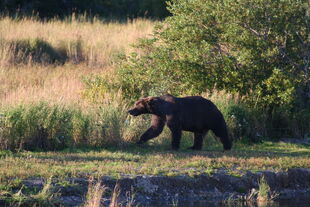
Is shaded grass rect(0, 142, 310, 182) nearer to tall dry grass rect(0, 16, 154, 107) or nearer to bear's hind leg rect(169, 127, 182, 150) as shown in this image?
bear's hind leg rect(169, 127, 182, 150)

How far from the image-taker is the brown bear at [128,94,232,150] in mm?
15188

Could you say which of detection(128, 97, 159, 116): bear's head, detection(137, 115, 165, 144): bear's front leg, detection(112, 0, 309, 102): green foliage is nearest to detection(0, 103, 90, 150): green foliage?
detection(128, 97, 159, 116): bear's head

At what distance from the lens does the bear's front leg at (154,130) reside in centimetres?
1527

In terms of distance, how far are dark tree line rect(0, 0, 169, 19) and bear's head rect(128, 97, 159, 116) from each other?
1736 cm

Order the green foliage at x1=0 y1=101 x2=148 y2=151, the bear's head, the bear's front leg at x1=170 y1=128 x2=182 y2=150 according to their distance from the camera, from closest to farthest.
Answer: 1. the green foliage at x1=0 y1=101 x2=148 y2=151
2. the bear's front leg at x1=170 y1=128 x2=182 y2=150
3. the bear's head

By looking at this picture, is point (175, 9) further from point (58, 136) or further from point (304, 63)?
point (58, 136)

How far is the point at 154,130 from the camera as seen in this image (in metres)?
15.3

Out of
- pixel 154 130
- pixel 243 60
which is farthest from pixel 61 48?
pixel 154 130

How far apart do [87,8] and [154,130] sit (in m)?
23.3

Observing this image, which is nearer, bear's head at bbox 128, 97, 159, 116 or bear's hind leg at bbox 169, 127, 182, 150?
bear's hind leg at bbox 169, 127, 182, 150

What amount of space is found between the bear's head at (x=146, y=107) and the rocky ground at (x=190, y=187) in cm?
300

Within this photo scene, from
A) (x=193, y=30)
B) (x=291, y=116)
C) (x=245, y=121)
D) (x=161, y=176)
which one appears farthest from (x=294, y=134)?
(x=161, y=176)

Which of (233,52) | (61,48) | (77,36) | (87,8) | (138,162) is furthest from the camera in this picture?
(87,8)

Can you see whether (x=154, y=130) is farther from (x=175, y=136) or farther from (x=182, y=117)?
(x=182, y=117)
